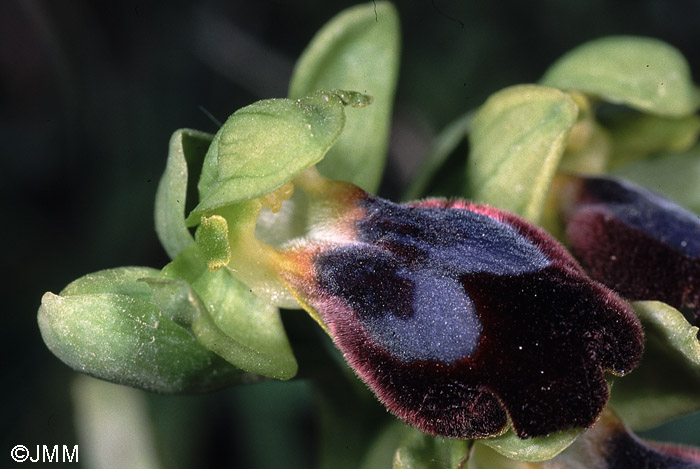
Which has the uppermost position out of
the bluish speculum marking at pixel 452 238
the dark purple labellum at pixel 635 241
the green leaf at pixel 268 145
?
the green leaf at pixel 268 145

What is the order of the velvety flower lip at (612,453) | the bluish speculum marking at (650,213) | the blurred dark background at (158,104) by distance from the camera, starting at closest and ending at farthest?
the velvety flower lip at (612,453), the bluish speculum marking at (650,213), the blurred dark background at (158,104)

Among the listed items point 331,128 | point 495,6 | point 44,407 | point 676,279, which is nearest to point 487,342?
point 331,128

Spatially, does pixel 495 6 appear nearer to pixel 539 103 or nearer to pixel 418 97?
pixel 418 97

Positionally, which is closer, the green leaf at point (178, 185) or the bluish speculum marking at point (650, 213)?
the green leaf at point (178, 185)

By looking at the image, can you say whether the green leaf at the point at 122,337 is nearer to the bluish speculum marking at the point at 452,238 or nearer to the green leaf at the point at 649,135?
the bluish speculum marking at the point at 452,238

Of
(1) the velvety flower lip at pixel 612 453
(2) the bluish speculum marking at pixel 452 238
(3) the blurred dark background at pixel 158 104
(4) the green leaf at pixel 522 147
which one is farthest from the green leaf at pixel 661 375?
(3) the blurred dark background at pixel 158 104

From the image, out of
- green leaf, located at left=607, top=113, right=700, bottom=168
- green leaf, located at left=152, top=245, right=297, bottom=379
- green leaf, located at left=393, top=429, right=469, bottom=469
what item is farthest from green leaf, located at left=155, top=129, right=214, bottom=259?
green leaf, located at left=607, top=113, right=700, bottom=168

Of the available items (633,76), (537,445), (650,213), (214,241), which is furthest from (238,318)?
(633,76)

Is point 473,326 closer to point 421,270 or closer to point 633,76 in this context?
point 421,270
